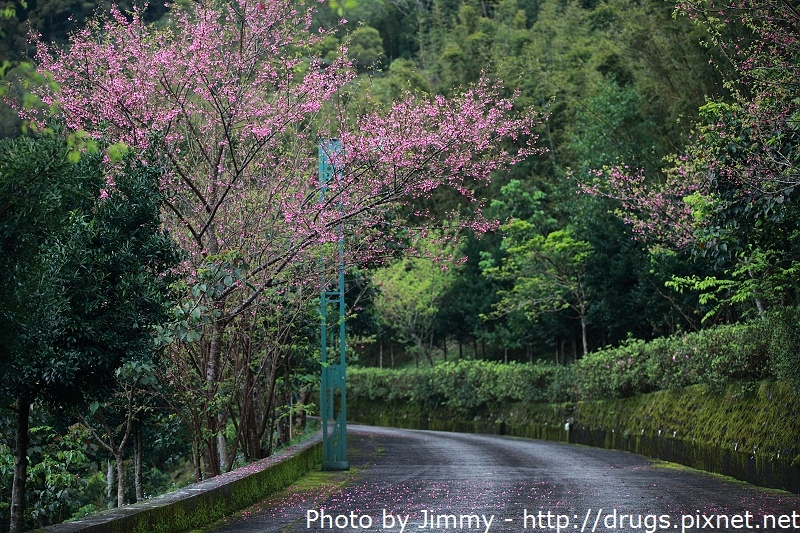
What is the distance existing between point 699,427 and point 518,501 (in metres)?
7.35

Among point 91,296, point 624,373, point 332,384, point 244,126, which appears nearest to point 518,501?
point 332,384

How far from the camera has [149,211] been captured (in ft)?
28.3

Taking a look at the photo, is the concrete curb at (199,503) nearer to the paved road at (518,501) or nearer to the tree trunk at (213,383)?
the paved road at (518,501)

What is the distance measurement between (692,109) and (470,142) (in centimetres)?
1914

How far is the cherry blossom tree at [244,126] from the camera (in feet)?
37.1

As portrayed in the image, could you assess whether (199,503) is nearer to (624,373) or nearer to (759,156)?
(759,156)

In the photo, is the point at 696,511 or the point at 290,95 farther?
the point at 290,95

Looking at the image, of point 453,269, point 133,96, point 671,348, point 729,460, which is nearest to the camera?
point 133,96

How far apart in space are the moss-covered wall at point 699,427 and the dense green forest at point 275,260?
455mm

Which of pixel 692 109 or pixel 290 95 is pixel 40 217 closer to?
pixel 290 95

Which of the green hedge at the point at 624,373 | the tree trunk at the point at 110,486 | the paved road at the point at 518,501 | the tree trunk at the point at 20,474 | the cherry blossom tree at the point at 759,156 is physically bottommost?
the tree trunk at the point at 110,486

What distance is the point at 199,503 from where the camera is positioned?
910 centimetres

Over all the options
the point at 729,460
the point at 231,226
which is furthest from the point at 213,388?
the point at 729,460

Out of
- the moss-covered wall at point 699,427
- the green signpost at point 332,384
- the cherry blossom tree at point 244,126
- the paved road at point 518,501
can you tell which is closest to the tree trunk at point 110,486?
the paved road at point 518,501
